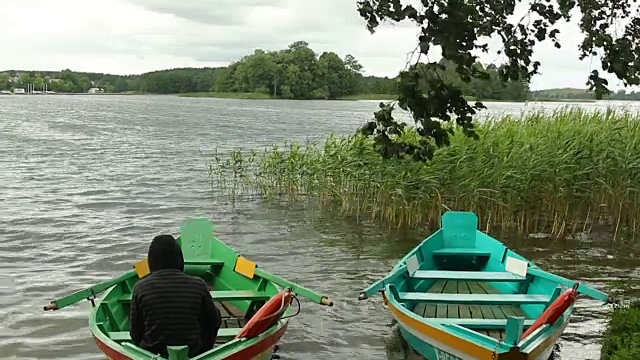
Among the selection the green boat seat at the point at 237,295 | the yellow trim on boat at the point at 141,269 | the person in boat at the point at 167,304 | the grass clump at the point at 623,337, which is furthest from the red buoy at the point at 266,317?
the grass clump at the point at 623,337

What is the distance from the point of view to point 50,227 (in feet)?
52.5

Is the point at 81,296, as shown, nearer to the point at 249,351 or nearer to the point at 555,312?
the point at 249,351

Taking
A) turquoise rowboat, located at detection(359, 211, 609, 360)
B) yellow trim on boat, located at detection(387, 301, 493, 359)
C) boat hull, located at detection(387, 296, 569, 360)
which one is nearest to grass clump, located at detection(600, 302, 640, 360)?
turquoise rowboat, located at detection(359, 211, 609, 360)

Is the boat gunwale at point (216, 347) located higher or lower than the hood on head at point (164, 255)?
lower

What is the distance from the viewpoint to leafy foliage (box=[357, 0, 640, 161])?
4.49 m

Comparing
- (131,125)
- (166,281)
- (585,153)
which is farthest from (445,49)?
(131,125)

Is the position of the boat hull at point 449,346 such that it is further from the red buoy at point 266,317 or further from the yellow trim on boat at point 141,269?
the yellow trim on boat at point 141,269

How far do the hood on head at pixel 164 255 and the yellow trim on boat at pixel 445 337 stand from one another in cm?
236

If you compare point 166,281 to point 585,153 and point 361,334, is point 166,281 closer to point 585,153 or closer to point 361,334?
point 361,334

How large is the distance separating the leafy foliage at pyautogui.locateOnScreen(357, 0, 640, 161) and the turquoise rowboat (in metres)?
1.65

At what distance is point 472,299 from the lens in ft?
24.6

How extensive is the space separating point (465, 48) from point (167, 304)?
9.27 feet

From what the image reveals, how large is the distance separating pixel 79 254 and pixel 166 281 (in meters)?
8.76

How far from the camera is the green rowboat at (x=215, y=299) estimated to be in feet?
18.9
